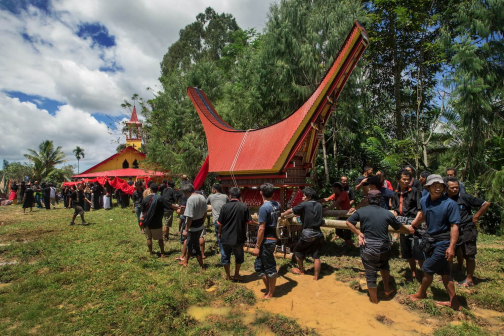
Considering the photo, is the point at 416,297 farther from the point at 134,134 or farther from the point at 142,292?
the point at 134,134

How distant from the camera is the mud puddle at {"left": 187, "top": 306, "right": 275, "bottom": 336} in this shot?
3.63 metres

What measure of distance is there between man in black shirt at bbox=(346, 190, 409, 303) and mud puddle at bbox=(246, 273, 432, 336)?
0.32 meters

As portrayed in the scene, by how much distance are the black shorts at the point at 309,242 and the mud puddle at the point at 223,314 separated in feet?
4.76

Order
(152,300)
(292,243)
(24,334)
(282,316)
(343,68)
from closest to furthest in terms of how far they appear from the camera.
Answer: (24,334) → (282,316) → (152,300) → (343,68) → (292,243)

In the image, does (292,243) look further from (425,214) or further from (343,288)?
(425,214)

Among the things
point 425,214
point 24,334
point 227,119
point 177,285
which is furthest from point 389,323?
point 227,119

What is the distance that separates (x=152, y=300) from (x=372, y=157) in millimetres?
11478

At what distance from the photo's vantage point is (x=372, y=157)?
13133 mm

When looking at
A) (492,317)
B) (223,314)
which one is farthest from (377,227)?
(223,314)

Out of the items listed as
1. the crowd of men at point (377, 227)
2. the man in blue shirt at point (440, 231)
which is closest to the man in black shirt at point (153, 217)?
the crowd of men at point (377, 227)

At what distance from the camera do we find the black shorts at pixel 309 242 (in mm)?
4961

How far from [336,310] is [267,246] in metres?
1.30

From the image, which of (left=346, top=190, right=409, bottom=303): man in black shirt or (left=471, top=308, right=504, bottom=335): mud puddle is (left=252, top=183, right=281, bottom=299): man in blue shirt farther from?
(left=471, top=308, right=504, bottom=335): mud puddle

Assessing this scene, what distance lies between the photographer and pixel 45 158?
110 feet
